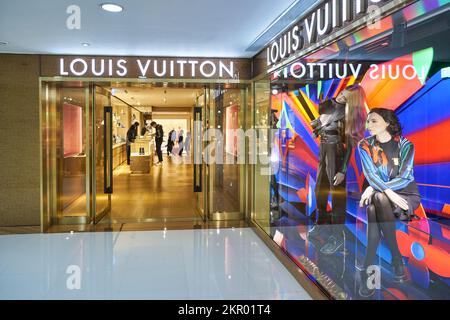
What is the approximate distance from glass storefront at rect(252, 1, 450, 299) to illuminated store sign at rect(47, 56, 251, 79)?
141cm

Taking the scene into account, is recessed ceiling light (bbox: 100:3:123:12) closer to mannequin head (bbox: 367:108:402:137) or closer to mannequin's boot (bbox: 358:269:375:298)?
mannequin head (bbox: 367:108:402:137)

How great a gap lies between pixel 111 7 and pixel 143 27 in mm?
739

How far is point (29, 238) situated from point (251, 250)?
2.94 meters

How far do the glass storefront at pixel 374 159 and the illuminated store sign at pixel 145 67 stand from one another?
55.4 inches

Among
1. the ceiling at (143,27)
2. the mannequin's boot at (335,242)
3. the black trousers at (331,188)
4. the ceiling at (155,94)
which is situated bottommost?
the mannequin's boot at (335,242)

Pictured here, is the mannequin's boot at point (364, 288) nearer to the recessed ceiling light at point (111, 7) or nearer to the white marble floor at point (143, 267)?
the white marble floor at point (143, 267)

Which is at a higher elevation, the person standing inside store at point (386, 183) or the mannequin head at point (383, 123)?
the mannequin head at point (383, 123)

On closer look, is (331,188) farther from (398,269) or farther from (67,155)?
(67,155)

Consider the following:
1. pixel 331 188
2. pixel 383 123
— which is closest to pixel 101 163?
pixel 331 188

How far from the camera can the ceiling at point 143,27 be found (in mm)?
3900

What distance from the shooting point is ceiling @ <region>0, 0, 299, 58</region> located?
12.8 ft

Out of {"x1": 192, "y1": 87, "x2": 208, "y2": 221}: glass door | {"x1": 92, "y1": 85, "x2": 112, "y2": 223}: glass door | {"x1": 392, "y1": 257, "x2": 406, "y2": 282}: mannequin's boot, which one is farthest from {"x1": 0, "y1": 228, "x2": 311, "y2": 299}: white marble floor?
{"x1": 192, "y1": 87, "x2": 208, "y2": 221}: glass door

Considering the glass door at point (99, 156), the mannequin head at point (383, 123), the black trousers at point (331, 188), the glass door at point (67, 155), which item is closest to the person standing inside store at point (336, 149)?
the black trousers at point (331, 188)

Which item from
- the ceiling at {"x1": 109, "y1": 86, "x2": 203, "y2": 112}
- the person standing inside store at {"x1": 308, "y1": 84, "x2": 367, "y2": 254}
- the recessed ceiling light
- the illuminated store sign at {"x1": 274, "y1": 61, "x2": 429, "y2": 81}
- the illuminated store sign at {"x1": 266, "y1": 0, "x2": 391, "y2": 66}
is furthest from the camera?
the ceiling at {"x1": 109, "y1": 86, "x2": 203, "y2": 112}
